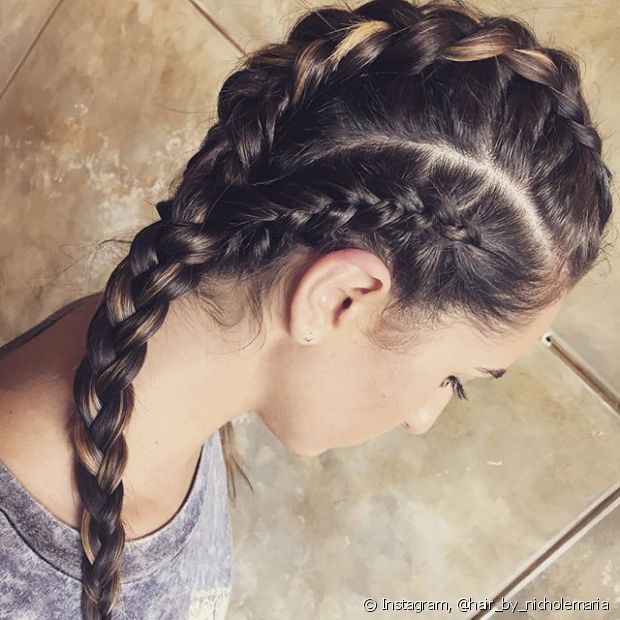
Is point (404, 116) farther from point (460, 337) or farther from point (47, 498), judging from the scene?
point (47, 498)

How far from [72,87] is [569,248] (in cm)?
92

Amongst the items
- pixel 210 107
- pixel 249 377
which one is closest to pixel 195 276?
pixel 249 377

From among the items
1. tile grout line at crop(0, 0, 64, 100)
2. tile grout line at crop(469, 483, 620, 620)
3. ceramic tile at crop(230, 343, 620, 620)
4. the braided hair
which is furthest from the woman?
tile grout line at crop(0, 0, 64, 100)

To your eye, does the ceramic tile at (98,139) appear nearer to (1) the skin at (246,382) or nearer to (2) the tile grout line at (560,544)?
(1) the skin at (246,382)

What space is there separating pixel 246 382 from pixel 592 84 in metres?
0.82

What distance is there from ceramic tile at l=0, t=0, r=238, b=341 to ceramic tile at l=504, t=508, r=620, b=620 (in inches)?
34.9

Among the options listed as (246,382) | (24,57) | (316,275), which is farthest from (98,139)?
(316,275)

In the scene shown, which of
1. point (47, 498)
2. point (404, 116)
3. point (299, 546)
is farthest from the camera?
point (299, 546)

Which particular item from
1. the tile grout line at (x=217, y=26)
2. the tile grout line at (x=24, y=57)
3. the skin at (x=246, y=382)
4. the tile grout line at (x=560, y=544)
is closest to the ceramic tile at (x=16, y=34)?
the tile grout line at (x=24, y=57)

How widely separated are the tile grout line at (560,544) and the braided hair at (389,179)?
0.66 metres

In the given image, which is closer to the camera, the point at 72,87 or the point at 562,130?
the point at 562,130

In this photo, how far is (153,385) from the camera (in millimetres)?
703

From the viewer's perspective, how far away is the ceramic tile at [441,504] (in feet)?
3.88

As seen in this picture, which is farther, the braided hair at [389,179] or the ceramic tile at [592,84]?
the ceramic tile at [592,84]
